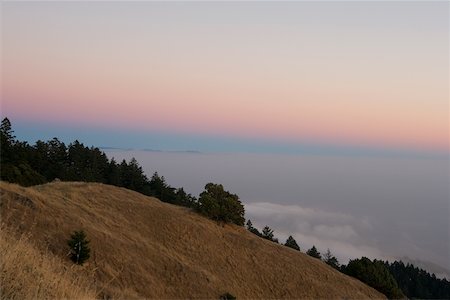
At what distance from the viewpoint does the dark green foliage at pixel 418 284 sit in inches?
3418

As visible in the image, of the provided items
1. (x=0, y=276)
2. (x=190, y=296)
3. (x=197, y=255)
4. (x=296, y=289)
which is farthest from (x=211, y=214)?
(x=0, y=276)

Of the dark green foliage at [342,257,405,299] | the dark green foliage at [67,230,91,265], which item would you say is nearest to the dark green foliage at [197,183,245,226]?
the dark green foliage at [342,257,405,299]

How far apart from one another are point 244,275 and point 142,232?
9.67 metres

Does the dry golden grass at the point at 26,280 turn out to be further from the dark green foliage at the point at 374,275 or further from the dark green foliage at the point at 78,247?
the dark green foliage at the point at 374,275

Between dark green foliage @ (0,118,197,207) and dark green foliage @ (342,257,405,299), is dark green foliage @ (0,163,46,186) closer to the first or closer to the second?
dark green foliage @ (0,118,197,207)

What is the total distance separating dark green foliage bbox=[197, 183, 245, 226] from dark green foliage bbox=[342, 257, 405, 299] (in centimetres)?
1375

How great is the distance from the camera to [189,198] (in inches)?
3137

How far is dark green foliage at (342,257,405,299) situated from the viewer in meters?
45.4

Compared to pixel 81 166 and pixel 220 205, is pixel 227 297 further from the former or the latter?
pixel 81 166

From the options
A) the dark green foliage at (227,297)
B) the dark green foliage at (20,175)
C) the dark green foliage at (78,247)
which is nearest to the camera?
the dark green foliage at (78,247)

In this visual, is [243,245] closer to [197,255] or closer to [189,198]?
[197,255]

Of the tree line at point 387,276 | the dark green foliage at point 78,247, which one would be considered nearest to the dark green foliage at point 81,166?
the tree line at point 387,276

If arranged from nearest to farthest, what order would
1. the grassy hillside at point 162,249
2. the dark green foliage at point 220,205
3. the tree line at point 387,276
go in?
1. the grassy hillside at point 162,249
2. the dark green foliage at point 220,205
3. the tree line at point 387,276

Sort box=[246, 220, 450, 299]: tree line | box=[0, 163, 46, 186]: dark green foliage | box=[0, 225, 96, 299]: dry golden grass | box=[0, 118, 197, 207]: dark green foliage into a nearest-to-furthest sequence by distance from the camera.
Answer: box=[0, 225, 96, 299]: dry golden grass < box=[0, 163, 46, 186]: dark green foliage < box=[246, 220, 450, 299]: tree line < box=[0, 118, 197, 207]: dark green foliage
